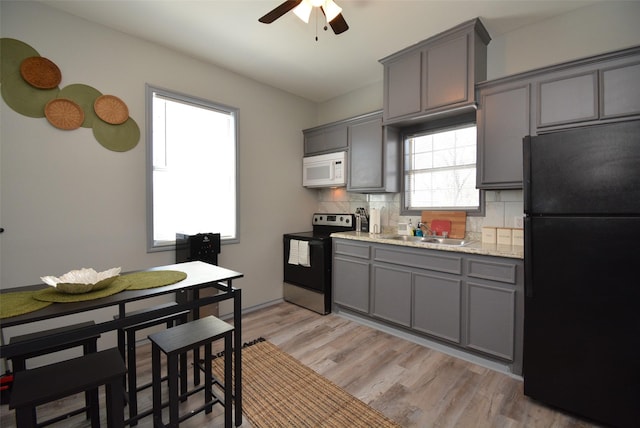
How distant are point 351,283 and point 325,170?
4.93 ft

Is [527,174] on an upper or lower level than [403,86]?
lower

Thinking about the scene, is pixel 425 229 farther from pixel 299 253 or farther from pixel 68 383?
pixel 68 383

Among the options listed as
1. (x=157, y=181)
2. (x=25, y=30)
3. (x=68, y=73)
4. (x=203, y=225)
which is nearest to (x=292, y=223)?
(x=203, y=225)

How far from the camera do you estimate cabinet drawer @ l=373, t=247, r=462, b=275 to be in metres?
2.41

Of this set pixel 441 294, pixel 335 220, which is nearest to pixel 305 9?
pixel 441 294

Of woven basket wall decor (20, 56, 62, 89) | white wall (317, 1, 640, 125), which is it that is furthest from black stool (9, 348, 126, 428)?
white wall (317, 1, 640, 125)

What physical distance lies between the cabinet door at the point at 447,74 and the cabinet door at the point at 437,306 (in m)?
1.59

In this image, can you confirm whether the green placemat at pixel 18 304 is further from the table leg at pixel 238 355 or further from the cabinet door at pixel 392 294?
the cabinet door at pixel 392 294

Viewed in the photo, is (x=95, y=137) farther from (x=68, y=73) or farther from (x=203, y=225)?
(x=203, y=225)

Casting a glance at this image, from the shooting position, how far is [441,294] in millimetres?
2488

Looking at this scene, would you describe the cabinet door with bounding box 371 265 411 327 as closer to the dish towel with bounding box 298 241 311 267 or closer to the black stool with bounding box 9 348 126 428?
the dish towel with bounding box 298 241 311 267

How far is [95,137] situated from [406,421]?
123 inches

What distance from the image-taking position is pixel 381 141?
3203 millimetres

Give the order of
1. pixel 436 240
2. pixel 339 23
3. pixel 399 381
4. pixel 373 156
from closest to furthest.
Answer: pixel 339 23 < pixel 399 381 < pixel 436 240 < pixel 373 156
